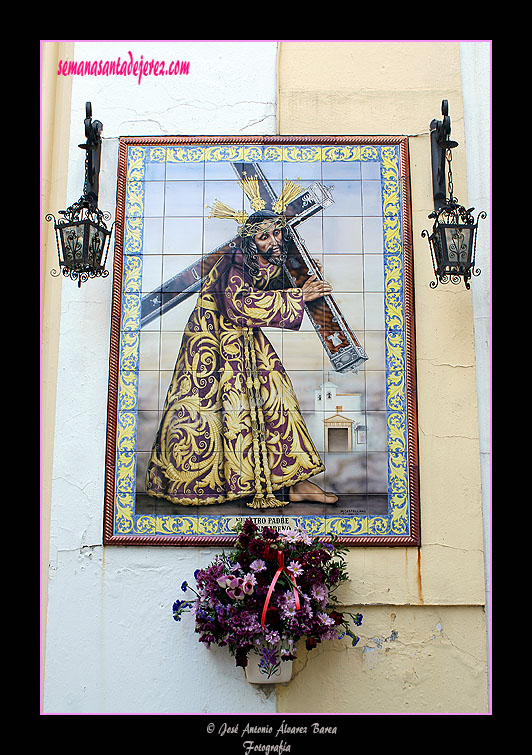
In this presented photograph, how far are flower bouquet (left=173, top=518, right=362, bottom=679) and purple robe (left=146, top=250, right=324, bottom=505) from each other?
0.31 m

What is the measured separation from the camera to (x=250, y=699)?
2.86 meters

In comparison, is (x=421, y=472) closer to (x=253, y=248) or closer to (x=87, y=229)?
(x=253, y=248)

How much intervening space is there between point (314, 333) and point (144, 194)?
989 mm

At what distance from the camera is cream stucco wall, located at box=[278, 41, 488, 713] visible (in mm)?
2854

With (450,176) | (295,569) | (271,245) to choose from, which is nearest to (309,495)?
(295,569)

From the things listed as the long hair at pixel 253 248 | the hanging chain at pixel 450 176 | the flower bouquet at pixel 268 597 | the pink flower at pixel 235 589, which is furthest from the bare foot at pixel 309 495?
the hanging chain at pixel 450 176

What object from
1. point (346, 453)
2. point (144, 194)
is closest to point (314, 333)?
point (346, 453)

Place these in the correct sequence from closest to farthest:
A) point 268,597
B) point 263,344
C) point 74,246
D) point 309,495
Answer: point 268,597, point 74,246, point 309,495, point 263,344

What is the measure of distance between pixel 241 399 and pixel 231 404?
48 mm

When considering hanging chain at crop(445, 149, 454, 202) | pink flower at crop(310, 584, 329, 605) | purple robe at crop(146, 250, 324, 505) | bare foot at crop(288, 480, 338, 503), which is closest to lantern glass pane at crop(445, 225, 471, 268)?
hanging chain at crop(445, 149, 454, 202)

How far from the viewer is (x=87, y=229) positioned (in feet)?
9.37

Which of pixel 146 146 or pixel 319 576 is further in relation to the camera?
pixel 146 146

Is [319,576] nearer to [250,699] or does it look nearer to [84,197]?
[250,699]

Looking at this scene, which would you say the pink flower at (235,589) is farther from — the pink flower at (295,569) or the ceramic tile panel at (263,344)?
the ceramic tile panel at (263,344)
